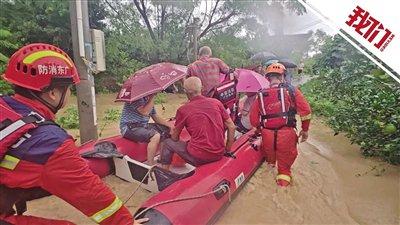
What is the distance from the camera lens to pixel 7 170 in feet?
5.46

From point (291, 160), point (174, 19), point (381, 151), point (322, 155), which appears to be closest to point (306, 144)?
point (322, 155)

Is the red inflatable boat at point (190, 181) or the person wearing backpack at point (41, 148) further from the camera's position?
the red inflatable boat at point (190, 181)

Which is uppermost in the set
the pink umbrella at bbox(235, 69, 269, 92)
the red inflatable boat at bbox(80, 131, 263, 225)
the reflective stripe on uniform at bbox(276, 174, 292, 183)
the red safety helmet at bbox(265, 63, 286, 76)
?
the red safety helmet at bbox(265, 63, 286, 76)

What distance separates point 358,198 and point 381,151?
1369 mm

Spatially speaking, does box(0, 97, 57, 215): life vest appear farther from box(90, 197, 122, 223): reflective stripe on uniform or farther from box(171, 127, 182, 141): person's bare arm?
box(171, 127, 182, 141): person's bare arm

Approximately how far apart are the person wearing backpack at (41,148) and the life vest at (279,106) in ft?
8.72

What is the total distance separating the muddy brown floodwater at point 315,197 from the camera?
357cm

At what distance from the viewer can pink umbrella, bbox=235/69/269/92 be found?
5.71 meters

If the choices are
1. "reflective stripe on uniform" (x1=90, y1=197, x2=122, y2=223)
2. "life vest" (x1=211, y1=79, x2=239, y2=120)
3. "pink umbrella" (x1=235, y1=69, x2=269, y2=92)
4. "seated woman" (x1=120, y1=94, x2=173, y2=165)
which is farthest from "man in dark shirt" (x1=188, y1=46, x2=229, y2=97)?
"reflective stripe on uniform" (x1=90, y1=197, x2=122, y2=223)

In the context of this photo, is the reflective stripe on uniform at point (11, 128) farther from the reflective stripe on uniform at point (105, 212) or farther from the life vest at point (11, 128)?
the reflective stripe on uniform at point (105, 212)

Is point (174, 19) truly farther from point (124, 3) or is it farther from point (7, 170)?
point (7, 170)

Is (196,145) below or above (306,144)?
above

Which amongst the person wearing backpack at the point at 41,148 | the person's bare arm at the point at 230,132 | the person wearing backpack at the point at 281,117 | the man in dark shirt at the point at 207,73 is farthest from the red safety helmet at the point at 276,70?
the person wearing backpack at the point at 41,148

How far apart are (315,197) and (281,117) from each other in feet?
3.33
